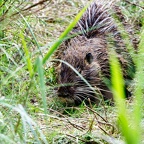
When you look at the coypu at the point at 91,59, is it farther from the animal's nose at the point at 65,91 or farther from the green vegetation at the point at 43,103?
the green vegetation at the point at 43,103

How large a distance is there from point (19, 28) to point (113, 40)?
0.79 metres

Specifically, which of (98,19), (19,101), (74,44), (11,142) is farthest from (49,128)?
(98,19)

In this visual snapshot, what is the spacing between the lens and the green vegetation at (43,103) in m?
1.63

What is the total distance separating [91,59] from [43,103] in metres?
2.24

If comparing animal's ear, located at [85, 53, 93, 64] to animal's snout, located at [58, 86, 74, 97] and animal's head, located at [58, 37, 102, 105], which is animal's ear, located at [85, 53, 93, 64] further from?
animal's snout, located at [58, 86, 74, 97]

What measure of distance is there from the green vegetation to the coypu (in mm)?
139

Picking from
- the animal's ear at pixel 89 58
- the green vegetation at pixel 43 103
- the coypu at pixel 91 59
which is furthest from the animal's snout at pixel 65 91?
the animal's ear at pixel 89 58

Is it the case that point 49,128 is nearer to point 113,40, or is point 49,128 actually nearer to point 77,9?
point 113,40

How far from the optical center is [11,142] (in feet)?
6.66

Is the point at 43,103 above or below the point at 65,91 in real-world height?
above

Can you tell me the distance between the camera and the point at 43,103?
6.52 feet

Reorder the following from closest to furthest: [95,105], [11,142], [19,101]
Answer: [11,142] < [19,101] < [95,105]

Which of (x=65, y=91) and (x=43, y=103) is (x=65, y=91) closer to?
(x=65, y=91)

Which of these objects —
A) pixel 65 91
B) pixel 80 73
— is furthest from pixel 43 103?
pixel 80 73
